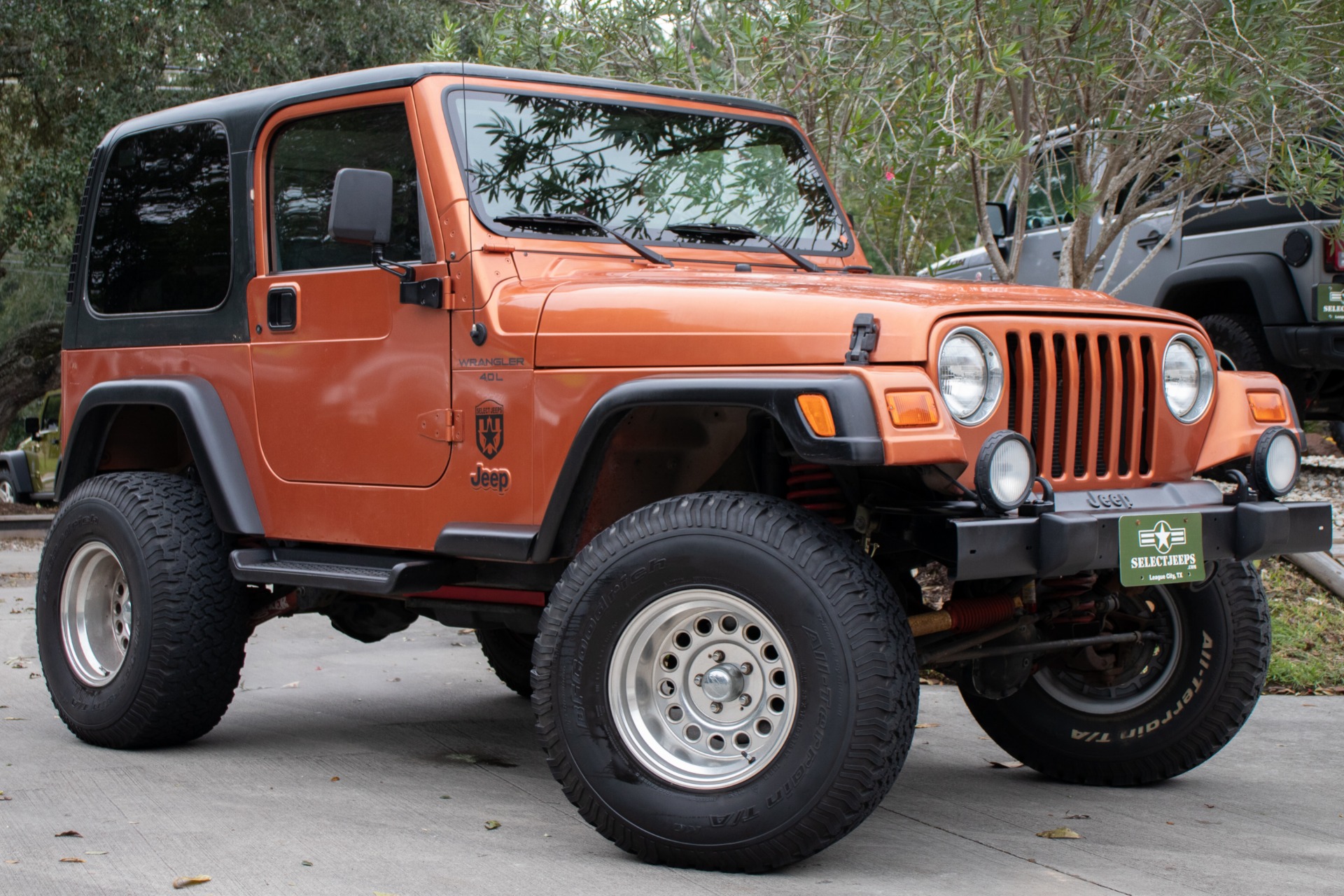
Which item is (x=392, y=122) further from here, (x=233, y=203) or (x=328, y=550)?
(x=328, y=550)

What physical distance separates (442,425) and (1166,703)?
244cm

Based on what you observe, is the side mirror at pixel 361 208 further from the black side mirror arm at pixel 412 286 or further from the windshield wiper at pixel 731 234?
the windshield wiper at pixel 731 234

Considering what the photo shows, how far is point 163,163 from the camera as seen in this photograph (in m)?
5.56

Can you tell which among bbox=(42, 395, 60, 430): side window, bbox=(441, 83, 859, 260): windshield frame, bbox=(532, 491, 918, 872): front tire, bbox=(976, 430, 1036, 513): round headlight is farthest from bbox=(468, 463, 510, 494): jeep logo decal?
bbox=(42, 395, 60, 430): side window

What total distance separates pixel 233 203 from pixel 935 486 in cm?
284

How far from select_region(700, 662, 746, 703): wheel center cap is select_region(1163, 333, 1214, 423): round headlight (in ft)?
4.83

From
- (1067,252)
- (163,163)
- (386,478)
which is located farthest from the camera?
(1067,252)

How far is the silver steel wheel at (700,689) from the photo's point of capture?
146 inches

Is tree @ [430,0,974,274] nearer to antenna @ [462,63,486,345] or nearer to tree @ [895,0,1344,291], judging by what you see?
tree @ [895,0,1344,291]

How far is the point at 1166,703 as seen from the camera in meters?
4.71

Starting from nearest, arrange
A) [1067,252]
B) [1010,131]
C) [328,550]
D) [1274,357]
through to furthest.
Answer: [328,550], [1010,131], [1067,252], [1274,357]

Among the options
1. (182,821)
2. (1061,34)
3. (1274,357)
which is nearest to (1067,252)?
(1061,34)

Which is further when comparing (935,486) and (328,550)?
(328,550)

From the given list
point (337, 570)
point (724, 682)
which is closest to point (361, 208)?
point (337, 570)
